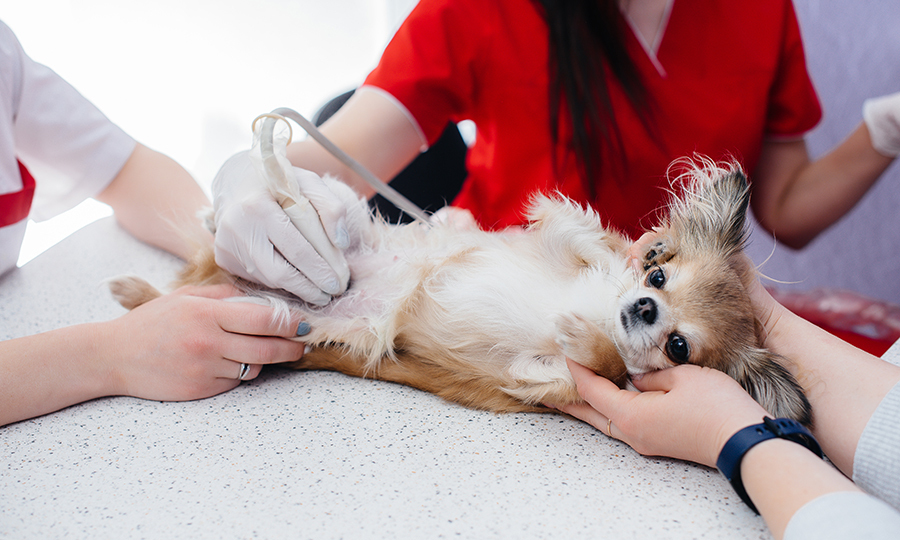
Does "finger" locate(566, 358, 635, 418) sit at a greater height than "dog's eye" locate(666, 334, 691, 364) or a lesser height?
lesser

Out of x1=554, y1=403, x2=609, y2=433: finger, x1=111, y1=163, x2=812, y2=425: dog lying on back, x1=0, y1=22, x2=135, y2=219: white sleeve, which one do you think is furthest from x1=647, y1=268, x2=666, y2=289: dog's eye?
x1=0, y1=22, x2=135, y2=219: white sleeve

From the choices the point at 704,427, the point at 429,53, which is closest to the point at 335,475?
the point at 704,427

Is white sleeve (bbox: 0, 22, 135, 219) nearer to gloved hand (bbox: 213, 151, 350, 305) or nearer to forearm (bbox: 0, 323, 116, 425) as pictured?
gloved hand (bbox: 213, 151, 350, 305)

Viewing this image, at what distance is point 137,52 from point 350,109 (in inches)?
98.5

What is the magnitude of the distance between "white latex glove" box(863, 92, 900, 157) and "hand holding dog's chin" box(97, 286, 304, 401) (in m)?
1.98

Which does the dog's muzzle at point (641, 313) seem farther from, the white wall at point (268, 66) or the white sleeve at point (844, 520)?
the white wall at point (268, 66)

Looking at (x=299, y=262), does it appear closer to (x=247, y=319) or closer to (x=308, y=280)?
(x=308, y=280)

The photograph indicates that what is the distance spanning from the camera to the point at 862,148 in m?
1.73

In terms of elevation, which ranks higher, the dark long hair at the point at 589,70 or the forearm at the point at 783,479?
the dark long hair at the point at 589,70

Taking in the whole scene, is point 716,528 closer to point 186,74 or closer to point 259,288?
point 259,288

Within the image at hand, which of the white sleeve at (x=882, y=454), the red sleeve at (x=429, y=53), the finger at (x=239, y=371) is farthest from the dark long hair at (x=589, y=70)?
the finger at (x=239, y=371)

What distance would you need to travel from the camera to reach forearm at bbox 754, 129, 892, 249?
1749 mm

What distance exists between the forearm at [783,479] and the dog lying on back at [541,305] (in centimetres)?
25

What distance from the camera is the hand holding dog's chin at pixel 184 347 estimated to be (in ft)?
3.39
